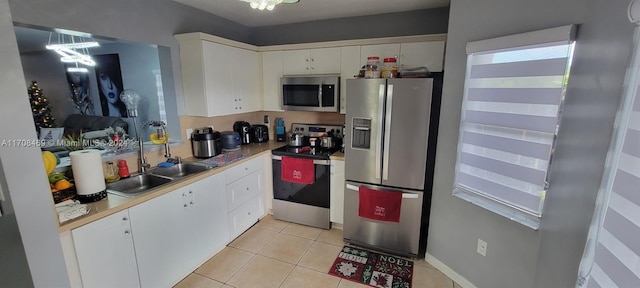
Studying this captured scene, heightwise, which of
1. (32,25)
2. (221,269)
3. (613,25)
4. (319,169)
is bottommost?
(221,269)

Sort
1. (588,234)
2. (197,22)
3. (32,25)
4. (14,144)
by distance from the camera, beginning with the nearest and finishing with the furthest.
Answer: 1. (588,234)
2. (14,144)
3. (32,25)
4. (197,22)

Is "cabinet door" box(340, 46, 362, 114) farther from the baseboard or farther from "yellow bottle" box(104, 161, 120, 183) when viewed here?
"yellow bottle" box(104, 161, 120, 183)

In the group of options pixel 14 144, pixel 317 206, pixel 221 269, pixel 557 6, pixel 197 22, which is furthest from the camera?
pixel 317 206

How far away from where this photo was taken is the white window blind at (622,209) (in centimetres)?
76

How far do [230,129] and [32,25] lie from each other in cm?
193

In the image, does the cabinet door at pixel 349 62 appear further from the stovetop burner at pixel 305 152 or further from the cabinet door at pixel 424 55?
the stovetop burner at pixel 305 152

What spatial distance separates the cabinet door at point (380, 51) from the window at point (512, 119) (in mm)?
932

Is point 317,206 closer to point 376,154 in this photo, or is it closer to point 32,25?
point 376,154

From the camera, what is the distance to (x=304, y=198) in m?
3.02

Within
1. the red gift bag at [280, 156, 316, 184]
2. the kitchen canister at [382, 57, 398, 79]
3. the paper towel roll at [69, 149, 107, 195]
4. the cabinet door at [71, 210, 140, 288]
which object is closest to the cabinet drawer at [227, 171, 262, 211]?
the red gift bag at [280, 156, 316, 184]

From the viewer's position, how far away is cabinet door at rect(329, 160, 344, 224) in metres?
2.79

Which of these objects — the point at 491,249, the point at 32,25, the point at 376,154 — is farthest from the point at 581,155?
the point at 32,25

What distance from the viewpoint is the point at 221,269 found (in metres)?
2.34

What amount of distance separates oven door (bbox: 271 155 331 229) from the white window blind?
210cm
